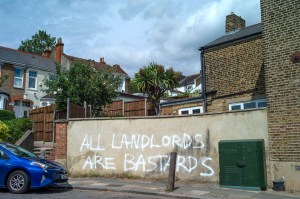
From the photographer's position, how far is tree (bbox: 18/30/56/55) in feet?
180

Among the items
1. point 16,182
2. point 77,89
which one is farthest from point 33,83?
point 16,182

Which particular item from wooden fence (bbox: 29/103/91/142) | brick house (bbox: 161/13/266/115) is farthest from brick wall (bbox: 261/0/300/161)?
wooden fence (bbox: 29/103/91/142)

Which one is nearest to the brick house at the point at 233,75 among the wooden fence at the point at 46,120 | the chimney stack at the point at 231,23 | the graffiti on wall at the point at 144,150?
the chimney stack at the point at 231,23

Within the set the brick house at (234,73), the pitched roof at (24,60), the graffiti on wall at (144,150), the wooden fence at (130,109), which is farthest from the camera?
the pitched roof at (24,60)

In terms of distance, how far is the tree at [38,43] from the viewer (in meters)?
54.7

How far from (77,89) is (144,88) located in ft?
17.9

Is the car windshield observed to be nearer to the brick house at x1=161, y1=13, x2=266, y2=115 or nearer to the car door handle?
the car door handle

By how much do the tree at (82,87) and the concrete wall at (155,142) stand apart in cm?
511

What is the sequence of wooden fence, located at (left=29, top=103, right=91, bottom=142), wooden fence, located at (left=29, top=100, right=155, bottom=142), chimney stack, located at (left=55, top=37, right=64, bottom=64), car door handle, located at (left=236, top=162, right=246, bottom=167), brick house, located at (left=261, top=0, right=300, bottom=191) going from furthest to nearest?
chimney stack, located at (left=55, top=37, right=64, bottom=64) < wooden fence, located at (left=29, top=103, right=91, bottom=142) < wooden fence, located at (left=29, top=100, right=155, bottom=142) < car door handle, located at (left=236, top=162, right=246, bottom=167) < brick house, located at (left=261, top=0, right=300, bottom=191)

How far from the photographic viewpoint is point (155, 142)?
491 inches

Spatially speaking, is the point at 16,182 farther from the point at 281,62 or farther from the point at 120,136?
the point at 281,62

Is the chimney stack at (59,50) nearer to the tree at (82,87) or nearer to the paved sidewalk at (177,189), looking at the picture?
the tree at (82,87)

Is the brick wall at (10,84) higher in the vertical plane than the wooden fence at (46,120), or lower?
higher

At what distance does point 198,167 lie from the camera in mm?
11531
